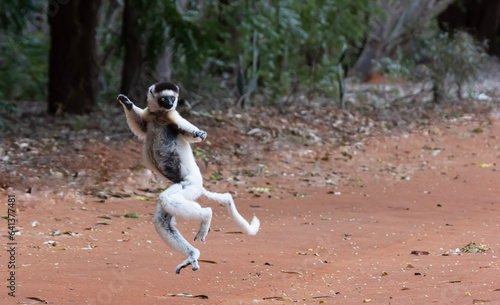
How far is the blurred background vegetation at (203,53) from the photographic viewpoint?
13.3 metres

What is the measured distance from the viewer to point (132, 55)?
14141 mm

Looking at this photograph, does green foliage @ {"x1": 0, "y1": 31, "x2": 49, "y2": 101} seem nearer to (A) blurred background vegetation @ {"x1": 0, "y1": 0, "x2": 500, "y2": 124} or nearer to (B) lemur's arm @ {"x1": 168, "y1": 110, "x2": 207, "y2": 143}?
(A) blurred background vegetation @ {"x1": 0, "y1": 0, "x2": 500, "y2": 124}

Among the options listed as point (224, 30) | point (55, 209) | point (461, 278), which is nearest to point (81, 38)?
point (224, 30)

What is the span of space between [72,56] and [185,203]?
1013 cm

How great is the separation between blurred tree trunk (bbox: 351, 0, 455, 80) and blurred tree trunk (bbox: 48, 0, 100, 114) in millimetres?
8552

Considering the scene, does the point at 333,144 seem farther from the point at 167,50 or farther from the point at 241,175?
the point at 167,50

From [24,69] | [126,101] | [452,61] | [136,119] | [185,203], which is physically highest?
[126,101]

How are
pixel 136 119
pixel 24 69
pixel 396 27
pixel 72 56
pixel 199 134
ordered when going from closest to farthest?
pixel 199 134, pixel 136 119, pixel 72 56, pixel 24 69, pixel 396 27

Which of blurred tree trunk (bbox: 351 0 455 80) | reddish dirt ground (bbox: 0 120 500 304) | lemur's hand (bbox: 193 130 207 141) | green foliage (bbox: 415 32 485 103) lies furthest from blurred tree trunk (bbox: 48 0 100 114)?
lemur's hand (bbox: 193 130 207 141)

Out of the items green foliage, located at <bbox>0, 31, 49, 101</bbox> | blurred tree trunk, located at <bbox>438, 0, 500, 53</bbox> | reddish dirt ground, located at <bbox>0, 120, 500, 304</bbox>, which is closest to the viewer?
reddish dirt ground, located at <bbox>0, 120, 500, 304</bbox>

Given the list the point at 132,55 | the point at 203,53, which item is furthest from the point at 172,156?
the point at 132,55

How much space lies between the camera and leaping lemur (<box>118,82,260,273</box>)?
402cm

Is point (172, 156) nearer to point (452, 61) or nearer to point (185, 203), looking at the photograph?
point (185, 203)

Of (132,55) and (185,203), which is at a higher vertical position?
(185,203)
